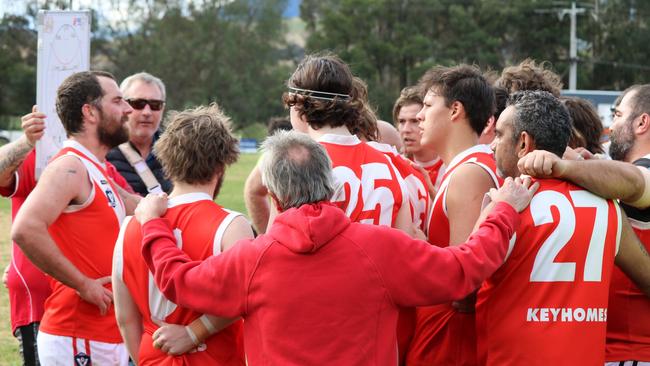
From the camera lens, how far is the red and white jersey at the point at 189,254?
3.66 metres

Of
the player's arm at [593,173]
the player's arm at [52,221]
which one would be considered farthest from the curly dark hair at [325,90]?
the player's arm at [52,221]

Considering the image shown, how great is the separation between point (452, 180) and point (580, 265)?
73cm

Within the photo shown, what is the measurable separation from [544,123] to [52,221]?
2.57 meters

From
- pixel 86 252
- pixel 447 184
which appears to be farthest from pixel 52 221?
pixel 447 184

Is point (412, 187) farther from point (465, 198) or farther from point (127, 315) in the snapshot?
point (127, 315)

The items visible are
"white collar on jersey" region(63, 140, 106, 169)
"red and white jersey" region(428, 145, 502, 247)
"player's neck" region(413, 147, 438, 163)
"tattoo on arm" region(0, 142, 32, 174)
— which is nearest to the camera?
"red and white jersey" region(428, 145, 502, 247)

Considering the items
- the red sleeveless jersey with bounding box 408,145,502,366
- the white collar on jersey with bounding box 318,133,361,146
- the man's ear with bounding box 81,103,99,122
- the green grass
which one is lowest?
the green grass

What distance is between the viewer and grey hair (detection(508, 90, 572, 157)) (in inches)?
142

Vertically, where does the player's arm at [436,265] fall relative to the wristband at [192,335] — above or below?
above

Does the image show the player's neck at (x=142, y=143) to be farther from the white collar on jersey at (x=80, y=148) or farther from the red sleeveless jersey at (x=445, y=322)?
the red sleeveless jersey at (x=445, y=322)

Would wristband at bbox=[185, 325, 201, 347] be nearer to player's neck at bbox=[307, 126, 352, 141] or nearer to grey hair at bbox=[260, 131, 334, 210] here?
grey hair at bbox=[260, 131, 334, 210]

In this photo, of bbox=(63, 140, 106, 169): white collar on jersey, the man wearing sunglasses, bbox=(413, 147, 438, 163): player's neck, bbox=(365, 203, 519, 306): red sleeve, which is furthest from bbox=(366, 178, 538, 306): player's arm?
the man wearing sunglasses

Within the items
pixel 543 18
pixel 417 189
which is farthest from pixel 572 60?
pixel 417 189

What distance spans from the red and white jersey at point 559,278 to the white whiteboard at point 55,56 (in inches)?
124
